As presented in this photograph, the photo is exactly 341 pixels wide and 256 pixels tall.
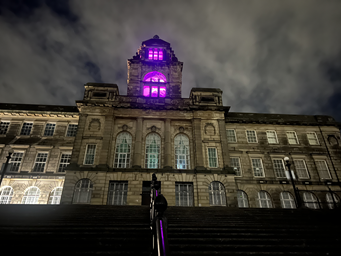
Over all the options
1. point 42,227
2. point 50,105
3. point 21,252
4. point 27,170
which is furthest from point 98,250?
point 50,105

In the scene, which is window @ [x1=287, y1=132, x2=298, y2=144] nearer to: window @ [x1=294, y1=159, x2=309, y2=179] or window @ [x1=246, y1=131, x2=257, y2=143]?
window @ [x1=294, y1=159, x2=309, y2=179]

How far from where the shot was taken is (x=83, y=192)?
1945 cm

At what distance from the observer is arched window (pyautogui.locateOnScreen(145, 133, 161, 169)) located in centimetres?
2169

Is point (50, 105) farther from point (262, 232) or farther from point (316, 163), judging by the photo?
point (316, 163)

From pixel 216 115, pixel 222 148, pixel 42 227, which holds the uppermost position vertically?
pixel 216 115

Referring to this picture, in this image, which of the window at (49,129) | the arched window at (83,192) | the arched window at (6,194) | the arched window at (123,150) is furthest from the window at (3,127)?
the arched window at (123,150)

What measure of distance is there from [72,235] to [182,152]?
1574 cm

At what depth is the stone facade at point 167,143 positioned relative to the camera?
67.0 feet

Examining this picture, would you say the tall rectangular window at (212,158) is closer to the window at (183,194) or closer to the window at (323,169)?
the window at (183,194)

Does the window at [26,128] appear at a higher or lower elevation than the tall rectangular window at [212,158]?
higher

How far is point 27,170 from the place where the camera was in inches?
908

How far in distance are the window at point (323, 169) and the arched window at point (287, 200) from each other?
Result: 519 centimetres

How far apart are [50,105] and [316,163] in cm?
3510

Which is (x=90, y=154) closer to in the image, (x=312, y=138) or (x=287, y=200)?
(x=287, y=200)
